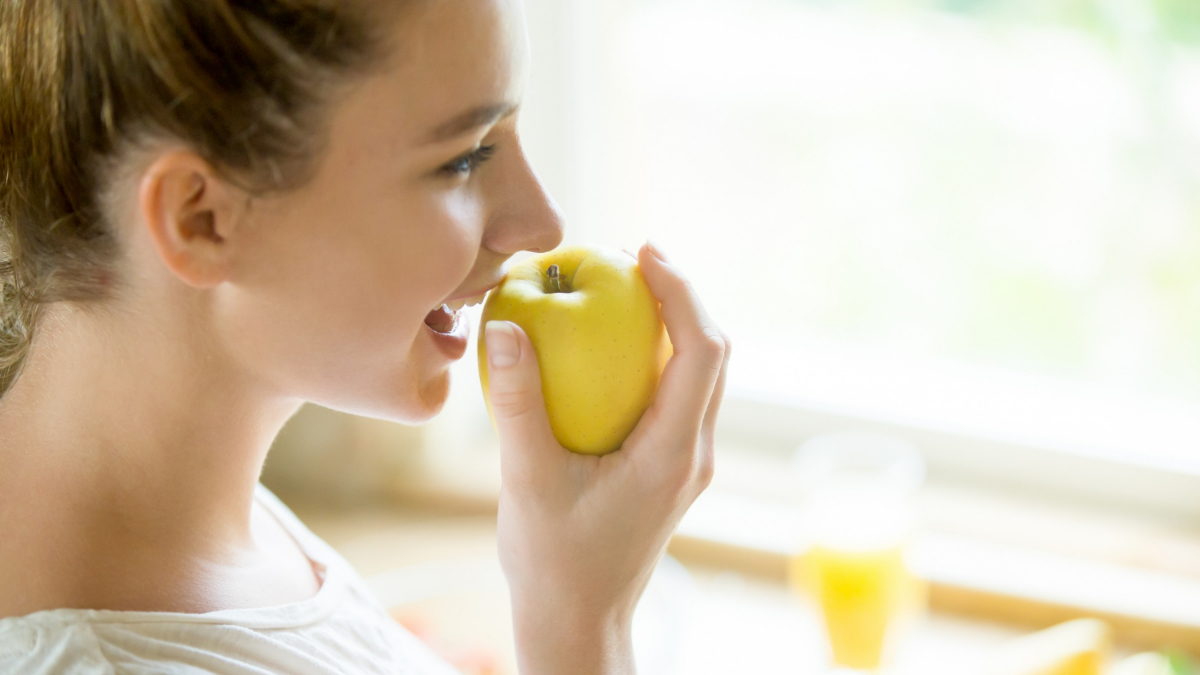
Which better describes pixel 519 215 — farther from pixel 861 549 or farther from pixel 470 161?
pixel 861 549

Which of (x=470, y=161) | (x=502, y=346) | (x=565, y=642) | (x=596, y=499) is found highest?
(x=470, y=161)

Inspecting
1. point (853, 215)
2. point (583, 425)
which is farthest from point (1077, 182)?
point (583, 425)

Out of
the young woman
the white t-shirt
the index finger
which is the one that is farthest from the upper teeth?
the white t-shirt

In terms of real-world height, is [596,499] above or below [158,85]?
below

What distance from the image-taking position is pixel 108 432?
73cm

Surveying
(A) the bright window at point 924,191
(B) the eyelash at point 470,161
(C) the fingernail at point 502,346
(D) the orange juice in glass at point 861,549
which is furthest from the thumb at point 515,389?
(A) the bright window at point 924,191

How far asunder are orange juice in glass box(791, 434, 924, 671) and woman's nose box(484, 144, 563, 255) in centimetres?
61

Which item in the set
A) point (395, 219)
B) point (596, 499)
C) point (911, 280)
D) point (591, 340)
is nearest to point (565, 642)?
point (596, 499)

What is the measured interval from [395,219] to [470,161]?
0.07m

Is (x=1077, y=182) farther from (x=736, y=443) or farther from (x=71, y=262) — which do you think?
(x=71, y=262)

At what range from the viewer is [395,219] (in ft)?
2.29

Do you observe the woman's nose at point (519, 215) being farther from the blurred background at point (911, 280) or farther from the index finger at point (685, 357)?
the blurred background at point (911, 280)

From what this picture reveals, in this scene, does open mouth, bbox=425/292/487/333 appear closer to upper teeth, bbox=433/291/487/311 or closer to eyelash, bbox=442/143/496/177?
upper teeth, bbox=433/291/487/311

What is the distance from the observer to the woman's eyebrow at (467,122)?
27.2 inches
